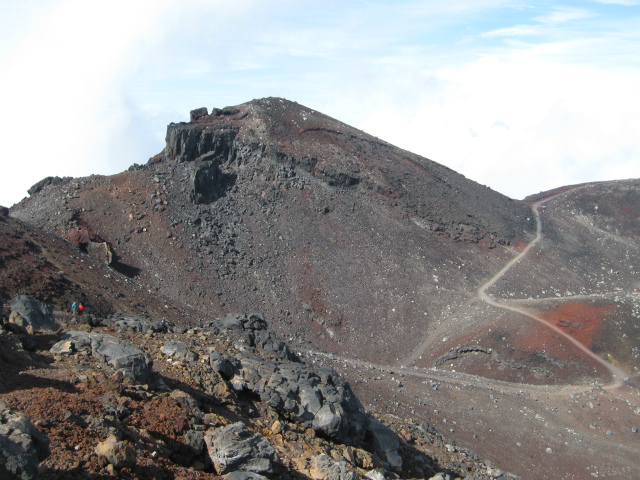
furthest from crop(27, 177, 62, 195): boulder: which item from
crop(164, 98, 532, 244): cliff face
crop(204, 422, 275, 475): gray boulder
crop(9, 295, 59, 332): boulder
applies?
crop(204, 422, 275, 475): gray boulder

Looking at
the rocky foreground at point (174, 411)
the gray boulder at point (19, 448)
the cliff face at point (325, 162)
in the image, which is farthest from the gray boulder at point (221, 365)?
the cliff face at point (325, 162)

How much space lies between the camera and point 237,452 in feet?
33.5

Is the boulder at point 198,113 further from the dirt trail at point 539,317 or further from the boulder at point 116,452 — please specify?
the boulder at point 116,452

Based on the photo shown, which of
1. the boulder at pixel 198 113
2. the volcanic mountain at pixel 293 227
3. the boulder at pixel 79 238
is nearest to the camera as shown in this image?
the boulder at pixel 79 238

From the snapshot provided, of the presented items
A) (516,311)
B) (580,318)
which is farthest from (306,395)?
(580,318)

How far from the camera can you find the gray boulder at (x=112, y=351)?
491 inches

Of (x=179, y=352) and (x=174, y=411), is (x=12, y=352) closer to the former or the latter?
(x=174, y=411)

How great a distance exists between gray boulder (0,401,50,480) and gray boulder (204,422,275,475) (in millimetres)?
3525

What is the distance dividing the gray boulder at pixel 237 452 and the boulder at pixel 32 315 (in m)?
7.41

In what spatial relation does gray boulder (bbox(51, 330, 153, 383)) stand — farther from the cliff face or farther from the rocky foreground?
the cliff face

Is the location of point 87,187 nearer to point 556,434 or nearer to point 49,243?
point 49,243

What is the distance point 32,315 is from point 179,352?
4496 millimetres

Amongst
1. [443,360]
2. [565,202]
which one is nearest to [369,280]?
[443,360]

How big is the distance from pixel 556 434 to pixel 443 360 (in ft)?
33.7
